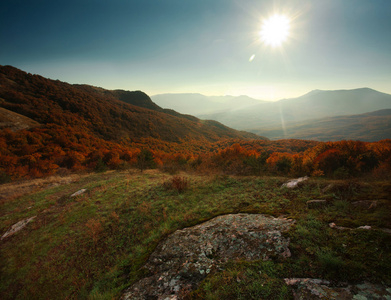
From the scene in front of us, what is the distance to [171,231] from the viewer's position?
6.43 m

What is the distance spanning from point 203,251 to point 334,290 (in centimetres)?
314

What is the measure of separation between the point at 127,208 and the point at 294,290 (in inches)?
353

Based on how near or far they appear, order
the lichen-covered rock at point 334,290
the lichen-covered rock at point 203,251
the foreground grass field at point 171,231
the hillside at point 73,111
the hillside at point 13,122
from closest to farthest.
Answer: the lichen-covered rock at point 334,290 → the foreground grass field at point 171,231 → the lichen-covered rock at point 203,251 → the hillside at point 13,122 → the hillside at point 73,111

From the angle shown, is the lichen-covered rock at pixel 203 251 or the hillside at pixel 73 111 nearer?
the lichen-covered rock at pixel 203 251

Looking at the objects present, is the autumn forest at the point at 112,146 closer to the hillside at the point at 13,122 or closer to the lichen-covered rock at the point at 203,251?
the hillside at the point at 13,122

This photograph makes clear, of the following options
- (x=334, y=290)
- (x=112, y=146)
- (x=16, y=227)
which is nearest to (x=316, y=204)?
(x=334, y=290)

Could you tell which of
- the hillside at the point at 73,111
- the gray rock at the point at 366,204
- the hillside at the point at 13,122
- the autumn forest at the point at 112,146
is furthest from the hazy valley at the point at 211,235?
the hillside at the point at 73,111

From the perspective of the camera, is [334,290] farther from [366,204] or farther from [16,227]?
[16,227]

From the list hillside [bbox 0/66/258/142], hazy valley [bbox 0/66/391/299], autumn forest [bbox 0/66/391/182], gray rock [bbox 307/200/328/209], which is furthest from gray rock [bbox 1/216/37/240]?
hillside [bbox 0/66/258/142]

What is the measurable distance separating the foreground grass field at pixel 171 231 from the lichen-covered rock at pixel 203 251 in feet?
1.19

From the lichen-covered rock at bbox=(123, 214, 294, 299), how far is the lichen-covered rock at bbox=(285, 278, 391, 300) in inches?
37.6

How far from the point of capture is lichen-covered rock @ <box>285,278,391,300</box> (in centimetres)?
258

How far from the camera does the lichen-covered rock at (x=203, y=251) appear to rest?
3982 millimetres

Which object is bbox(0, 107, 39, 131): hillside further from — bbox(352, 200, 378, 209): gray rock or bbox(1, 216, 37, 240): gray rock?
bbox(352, 200, 378, 209): gray rock
